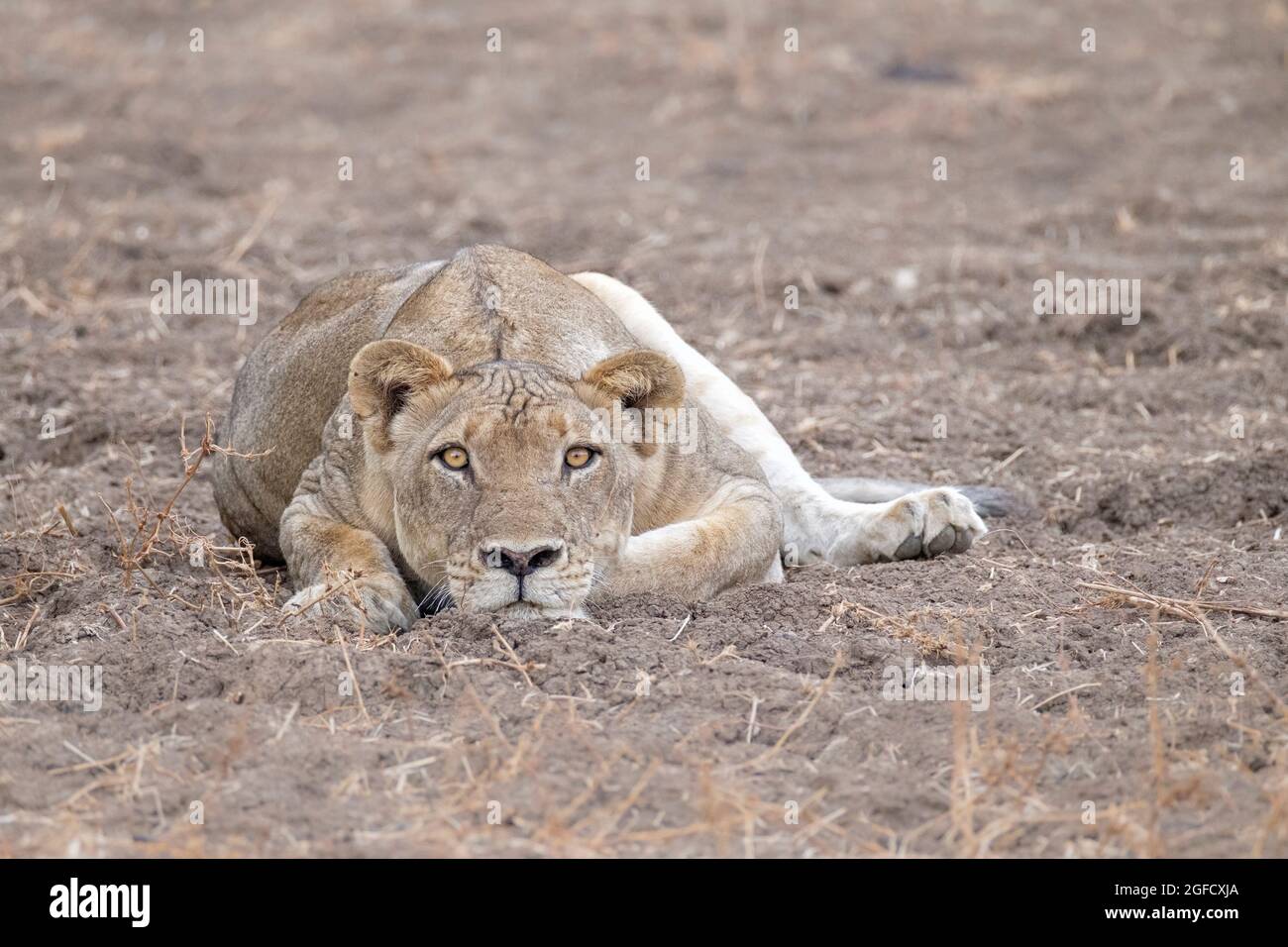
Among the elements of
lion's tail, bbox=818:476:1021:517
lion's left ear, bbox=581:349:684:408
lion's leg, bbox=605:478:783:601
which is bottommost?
lion's leg, bbox=605:478:783:601

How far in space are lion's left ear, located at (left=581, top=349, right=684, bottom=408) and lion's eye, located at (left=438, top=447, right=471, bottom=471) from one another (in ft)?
1.67

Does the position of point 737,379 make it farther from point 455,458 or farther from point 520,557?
point 520,557

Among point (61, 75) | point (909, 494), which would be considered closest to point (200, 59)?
point (61, 75)

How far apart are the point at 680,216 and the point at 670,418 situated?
7175mm

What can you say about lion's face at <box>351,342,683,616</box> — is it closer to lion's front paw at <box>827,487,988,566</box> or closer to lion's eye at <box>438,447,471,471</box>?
lion's eye at <box>438,447,471,471</box>

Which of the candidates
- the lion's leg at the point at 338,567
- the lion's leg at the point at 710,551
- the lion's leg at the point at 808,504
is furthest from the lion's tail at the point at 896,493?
the lion's leg at the point at 338,567

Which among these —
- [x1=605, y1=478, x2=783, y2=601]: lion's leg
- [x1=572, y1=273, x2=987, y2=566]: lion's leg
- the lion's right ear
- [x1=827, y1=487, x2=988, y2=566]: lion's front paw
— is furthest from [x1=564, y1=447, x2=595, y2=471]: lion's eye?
[x1=827, y1=487, x2=988, y2=566]: lion's front paw

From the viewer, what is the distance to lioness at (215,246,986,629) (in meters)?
5.22

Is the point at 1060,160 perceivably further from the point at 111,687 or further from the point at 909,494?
the point at 111,687

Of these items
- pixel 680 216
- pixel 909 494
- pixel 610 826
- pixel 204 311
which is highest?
pixel 680 216

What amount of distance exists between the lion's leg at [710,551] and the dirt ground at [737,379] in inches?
5.6

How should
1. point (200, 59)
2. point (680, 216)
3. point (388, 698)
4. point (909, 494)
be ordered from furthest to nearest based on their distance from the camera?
point (200, 59), point (680, 216), point (909, 494), point (388, 698)

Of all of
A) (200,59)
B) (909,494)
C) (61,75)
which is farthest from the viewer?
(200,59)

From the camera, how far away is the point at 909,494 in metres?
6.65
